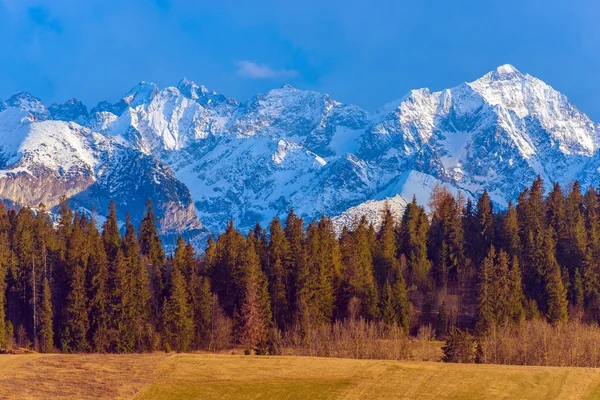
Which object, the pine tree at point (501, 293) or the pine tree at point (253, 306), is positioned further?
the pine tree at point (501, 293)

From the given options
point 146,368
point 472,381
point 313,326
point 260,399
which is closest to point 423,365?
point 472,381

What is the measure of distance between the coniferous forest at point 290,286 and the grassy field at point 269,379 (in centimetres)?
2874

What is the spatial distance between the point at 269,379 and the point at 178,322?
2289 inches

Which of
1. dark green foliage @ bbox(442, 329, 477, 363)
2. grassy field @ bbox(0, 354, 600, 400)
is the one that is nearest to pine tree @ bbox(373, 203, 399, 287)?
dark green foliage @ bbox(442, 329, 477, 363)

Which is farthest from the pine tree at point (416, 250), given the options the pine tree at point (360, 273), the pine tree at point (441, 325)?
the pine tree at point (441, 325)

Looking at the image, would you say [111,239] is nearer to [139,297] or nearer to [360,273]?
[139,297]

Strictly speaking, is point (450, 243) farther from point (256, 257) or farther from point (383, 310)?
point (256, 257)

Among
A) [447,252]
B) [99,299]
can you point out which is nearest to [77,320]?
[99,299]

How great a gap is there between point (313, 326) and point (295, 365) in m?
52.4

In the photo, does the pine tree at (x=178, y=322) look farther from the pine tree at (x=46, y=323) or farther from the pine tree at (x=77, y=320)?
the pine tree at (x=46, y=323)

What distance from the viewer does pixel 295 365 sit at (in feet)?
362

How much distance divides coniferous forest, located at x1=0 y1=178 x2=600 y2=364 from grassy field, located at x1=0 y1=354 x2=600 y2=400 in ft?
94.3

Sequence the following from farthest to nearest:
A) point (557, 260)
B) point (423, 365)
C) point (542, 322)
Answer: point (557, 260), point (542, 322), point (423, 365)

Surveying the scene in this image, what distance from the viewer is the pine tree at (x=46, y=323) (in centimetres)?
15525
